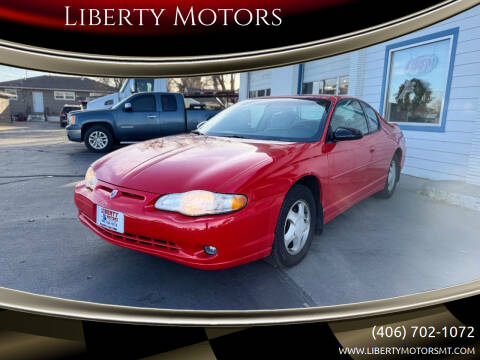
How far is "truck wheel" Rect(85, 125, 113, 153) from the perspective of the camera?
28.3 feet

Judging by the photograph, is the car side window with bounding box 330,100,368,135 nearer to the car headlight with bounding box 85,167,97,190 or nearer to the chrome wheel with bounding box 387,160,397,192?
the chrome wheel with bounding box 387,160,397,192

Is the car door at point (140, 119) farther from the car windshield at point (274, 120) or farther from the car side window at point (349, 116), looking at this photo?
the car side window at point (349, 116)

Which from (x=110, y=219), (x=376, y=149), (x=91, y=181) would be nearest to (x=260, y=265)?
(x=110, y=219)

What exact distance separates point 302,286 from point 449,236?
6.94 ft

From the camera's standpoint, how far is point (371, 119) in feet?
13.5

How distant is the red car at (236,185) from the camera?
2.06 metres

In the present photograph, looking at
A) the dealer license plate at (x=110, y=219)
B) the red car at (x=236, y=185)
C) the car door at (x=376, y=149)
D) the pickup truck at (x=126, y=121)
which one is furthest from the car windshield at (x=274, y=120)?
the pickup truck at (x=126, y=121)

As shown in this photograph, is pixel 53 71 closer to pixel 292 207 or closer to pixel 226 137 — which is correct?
pixel 292 207

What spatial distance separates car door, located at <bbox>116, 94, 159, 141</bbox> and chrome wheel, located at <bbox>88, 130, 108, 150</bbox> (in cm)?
44

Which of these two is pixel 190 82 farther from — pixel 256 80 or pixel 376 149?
pixel 376 149

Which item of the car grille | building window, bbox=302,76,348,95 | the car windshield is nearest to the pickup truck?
building window, bbox=302,76,348,95

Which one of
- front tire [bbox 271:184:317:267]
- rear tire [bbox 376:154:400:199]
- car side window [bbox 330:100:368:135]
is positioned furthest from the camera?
rear tire [bbox 376:154:400:199]

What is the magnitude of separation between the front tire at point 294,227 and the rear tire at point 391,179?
7.33ft

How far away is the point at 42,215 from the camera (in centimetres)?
385
